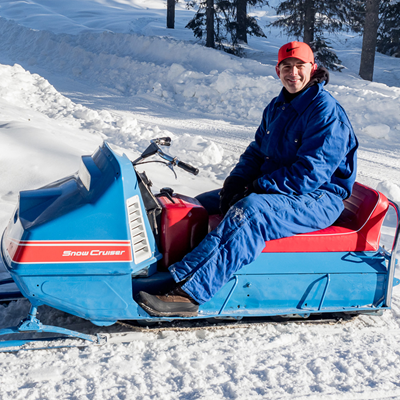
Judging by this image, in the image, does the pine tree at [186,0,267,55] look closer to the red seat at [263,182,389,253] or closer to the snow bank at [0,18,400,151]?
the snow bank at [0,18,400,151]

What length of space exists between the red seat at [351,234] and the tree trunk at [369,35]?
9.97m

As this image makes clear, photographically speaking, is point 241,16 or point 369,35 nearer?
point 369,35

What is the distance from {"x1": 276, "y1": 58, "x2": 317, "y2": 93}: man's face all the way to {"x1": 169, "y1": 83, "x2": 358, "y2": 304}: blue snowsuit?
0.06m

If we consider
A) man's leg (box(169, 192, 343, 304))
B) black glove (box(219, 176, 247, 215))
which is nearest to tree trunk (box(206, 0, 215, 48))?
black glove (box(219, 176, 247, 215))

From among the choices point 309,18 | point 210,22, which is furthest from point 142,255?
point 210,22

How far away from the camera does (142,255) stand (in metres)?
2.30

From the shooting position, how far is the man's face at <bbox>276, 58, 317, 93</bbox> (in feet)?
8.61

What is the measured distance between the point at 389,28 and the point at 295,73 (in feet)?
52.1

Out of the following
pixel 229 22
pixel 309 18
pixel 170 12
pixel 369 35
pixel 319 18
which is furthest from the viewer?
pixel 170 12

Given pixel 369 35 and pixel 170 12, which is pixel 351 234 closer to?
pixel 369 35

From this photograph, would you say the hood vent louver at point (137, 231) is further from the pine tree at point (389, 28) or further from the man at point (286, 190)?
the pine tree at point (389, 28)

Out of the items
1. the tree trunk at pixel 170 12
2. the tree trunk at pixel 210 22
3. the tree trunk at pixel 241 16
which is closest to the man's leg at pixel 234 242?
the tree trunk at pixel 210 22

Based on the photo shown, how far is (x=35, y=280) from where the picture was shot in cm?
217

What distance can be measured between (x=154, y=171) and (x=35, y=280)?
114 inches
